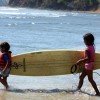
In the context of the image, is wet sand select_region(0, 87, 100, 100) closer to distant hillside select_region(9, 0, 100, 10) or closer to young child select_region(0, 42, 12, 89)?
young child select_region(0, 42, 12, 89)

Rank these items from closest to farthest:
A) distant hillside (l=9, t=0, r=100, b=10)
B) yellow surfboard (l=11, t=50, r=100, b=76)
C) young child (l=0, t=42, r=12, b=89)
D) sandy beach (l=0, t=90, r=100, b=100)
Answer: sandy beach (l=0, t=90, r=100, b=100), young child (l=0, t=42, r=12, b=89), yellow surfboard (l=11, t=50, r=100, b=76), distant hillside (l=9, t=0, r=100, b=10)

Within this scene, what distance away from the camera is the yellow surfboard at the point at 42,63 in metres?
9.31

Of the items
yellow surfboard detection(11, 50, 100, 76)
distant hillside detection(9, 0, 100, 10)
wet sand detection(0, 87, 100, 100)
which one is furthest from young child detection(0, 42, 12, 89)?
distant hillside detection(9, 0, 100, 10)

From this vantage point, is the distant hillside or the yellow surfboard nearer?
the yellow surfboard

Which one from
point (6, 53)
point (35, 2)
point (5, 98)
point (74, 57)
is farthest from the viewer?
point (35, 2)

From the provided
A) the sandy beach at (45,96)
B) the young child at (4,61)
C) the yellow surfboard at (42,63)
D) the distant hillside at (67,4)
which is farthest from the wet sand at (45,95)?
the distant hillside at (67,4)

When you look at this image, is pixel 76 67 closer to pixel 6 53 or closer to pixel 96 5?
pixel 6 53

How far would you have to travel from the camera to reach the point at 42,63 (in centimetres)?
938

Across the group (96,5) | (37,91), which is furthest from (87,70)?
(96,5)

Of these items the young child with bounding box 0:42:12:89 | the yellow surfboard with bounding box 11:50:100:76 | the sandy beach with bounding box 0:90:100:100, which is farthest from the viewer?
the yellow surfboard with bounding box 11:50:100:76

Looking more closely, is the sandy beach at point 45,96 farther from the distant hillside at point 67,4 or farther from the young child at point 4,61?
the distant hillside at point 67,4

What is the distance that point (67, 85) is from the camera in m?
9.70

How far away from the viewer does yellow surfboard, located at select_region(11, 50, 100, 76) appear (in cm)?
931

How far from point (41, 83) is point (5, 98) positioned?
77.1 inches
